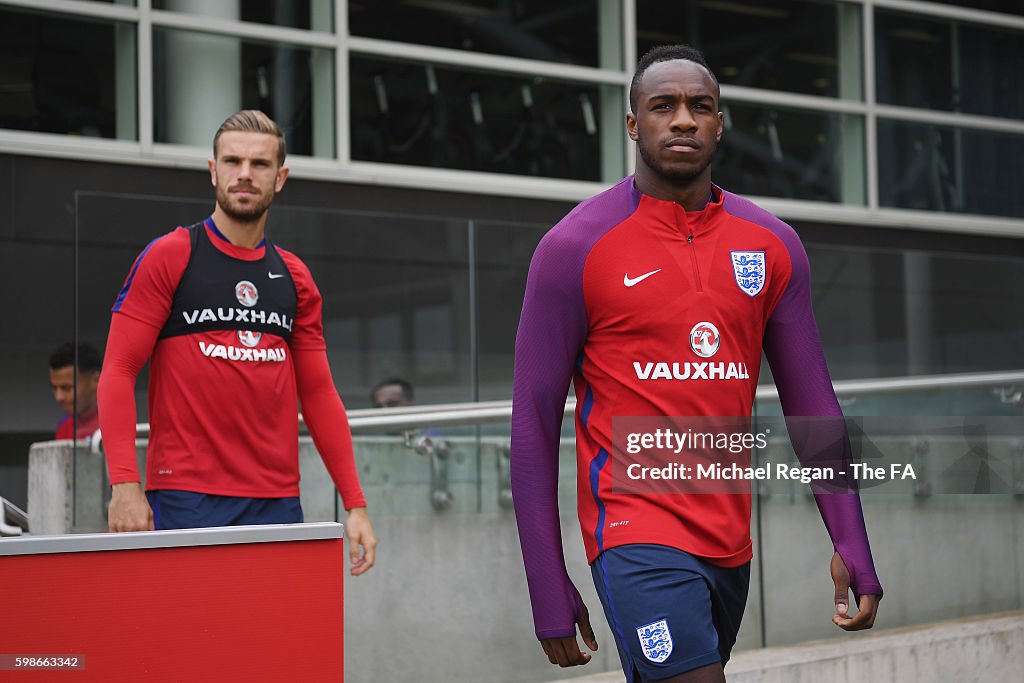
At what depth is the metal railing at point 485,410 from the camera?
645 centimetres

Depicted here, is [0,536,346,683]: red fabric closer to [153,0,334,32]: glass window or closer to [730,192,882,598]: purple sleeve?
[730,192,882,598]: purple sleeve

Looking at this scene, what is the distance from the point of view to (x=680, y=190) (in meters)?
3.23

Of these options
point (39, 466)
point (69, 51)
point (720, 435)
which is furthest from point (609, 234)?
point (69, 51)

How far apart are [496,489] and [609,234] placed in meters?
3.45

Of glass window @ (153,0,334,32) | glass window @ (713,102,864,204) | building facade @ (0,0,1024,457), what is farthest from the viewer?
glass window @ (713,102,864,204)

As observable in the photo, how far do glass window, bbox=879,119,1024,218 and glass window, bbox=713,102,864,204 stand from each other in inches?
15.5

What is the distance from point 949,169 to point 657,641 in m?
13.0

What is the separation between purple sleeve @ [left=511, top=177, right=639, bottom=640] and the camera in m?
3.04

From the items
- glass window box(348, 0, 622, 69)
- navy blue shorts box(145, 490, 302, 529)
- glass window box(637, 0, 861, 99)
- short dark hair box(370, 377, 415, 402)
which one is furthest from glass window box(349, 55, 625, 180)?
navy blue shorts box(145, 490, 302, 529)

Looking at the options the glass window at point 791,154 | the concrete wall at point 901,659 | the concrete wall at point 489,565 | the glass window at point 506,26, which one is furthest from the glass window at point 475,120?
the concrete wall at point 901,659

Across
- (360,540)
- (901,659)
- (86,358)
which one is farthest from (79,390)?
(901,659)

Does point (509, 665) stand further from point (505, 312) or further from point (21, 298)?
point (21, 298)

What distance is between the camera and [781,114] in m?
14.2

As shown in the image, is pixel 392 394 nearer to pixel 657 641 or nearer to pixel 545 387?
pixel 545 387
